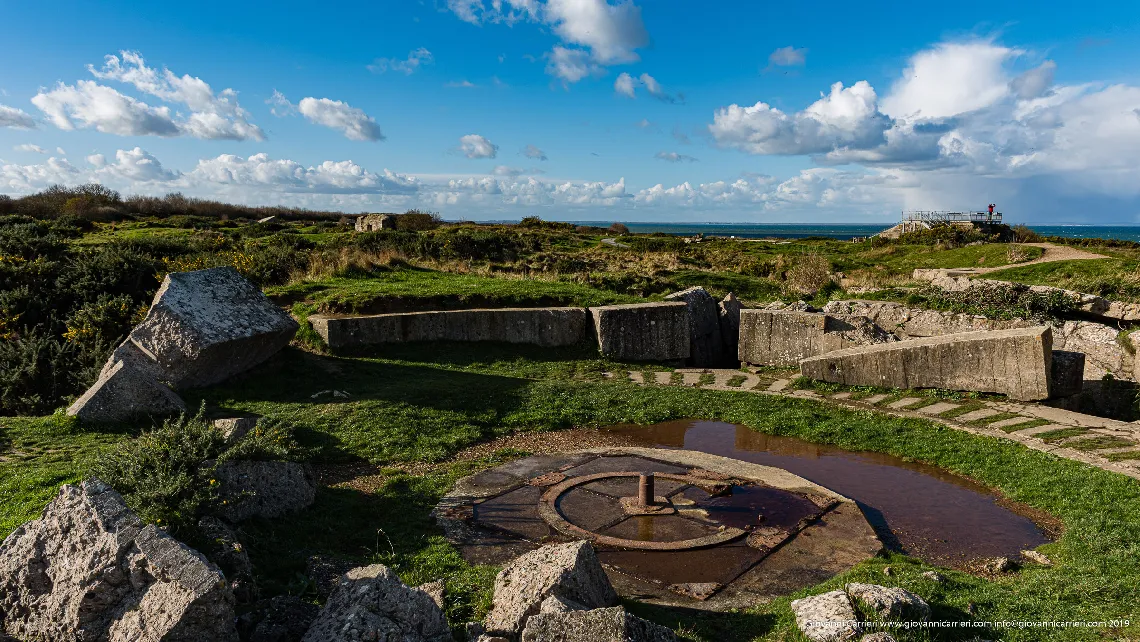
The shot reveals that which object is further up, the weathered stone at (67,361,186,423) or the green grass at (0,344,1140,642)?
the weathered stone at (67,361,186,423)

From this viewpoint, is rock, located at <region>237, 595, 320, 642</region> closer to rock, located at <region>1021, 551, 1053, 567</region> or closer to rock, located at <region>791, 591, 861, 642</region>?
rock, located at <region>791, 591, 861, 642</region>

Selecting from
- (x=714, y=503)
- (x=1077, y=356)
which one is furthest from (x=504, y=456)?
(x=1077, y=356)

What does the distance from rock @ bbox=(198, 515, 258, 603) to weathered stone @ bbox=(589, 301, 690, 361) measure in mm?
9768

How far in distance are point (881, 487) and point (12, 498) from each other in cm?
860

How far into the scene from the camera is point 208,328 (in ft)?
34.0

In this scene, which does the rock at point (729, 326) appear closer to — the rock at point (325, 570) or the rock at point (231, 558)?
the rock at point (325, 570)

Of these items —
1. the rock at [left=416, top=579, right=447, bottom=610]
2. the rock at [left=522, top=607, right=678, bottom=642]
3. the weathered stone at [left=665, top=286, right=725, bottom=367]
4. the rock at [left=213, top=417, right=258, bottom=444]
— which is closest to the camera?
the rock at [left=522, top=607, right=678, bottom=642]

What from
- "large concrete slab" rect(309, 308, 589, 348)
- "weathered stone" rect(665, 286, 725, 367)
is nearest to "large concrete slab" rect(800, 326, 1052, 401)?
"weathered stone" rect(665, 286, 725, 367)

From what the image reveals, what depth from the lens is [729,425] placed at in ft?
34.6

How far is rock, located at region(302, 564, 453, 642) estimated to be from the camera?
3797 millimetres

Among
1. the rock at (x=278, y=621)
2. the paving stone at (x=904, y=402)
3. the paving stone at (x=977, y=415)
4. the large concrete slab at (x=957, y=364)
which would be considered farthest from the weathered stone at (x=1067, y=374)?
the rock at (x=278, y=621)

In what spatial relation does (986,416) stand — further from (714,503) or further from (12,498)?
(12,498)

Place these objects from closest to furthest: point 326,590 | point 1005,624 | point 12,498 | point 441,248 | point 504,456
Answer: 1. point 1005,624
2. point 326,590
3. point 12,498
4. point 504,456
5. point 441,248

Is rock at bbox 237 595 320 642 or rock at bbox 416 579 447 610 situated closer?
rock at bbox 237 595 320 642
